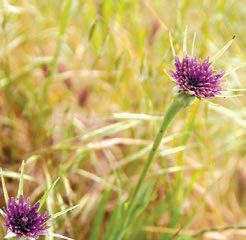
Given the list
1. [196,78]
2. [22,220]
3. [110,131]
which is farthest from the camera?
[110,131]

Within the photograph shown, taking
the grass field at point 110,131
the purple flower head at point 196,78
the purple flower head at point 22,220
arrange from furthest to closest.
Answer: the grass field at point 110,131, the purple flower head at point 196,78, the purple flower head at point 22,220

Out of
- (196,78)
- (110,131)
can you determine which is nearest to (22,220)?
(196,78)

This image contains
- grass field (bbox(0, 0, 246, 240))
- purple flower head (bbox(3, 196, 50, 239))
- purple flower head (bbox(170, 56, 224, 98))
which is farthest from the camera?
grass field (bbox(0, 0, 246, 240))

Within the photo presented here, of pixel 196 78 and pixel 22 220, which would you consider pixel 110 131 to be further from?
pixel 22 220

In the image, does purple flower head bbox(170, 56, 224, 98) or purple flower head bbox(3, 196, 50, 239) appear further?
purple flower head bbox(170, 56, 224, 98)

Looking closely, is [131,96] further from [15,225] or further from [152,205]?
[15,225]
